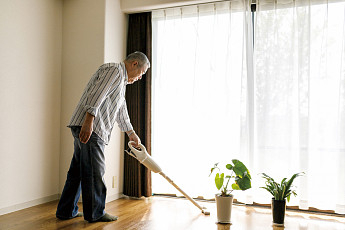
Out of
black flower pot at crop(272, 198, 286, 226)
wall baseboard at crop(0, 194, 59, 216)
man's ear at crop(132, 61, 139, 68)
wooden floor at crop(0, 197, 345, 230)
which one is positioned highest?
man's ear at crop(132, 61, 139, 68)

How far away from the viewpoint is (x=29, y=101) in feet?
10.3

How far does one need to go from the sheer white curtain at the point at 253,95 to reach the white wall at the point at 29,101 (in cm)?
101

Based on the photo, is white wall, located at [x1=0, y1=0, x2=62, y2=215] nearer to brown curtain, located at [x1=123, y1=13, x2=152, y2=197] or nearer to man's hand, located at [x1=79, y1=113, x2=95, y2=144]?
brown curtain, located at [x1=123, y1=13, x2=152, y2=197]

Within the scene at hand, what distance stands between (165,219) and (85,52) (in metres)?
1.78

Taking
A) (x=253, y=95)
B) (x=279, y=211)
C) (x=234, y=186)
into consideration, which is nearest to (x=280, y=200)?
(x=279, y=211)

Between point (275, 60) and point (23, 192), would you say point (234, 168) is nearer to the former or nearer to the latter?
point (275, 60)

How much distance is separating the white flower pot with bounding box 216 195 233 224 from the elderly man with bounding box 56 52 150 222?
0.83 meters

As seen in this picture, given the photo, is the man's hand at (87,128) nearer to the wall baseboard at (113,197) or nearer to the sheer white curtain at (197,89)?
the wall baseboard at (113,197)

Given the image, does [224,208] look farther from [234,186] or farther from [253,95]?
[253,95]

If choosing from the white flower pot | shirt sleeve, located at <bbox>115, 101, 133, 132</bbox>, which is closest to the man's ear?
shirt sleeve, located at <bbox>115, 101, 133, 132</bbox>

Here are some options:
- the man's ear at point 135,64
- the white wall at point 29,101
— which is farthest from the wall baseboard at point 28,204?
the man's ear at point 135,64

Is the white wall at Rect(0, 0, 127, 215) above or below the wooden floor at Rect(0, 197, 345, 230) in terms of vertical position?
above

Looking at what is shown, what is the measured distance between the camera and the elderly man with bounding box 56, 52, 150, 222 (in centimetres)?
241

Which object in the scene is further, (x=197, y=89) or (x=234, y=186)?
(x=197, y=89)
